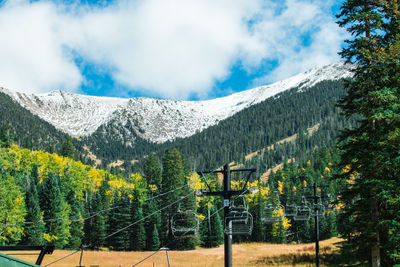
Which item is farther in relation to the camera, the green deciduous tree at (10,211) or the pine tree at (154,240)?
the pine tree at (154,240)

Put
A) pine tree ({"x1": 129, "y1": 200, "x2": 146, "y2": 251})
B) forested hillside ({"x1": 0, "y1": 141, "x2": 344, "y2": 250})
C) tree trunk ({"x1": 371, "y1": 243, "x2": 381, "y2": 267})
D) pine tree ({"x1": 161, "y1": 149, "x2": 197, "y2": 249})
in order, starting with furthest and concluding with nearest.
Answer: pine tree ({"x1": 129, "y1": 200, "x2": 146, "y2": 251}), pine tree ({"x1": 161, "y1": 149, "x2": 197, "y2": 249}), forested hillside ({"x1": 0, "y1": 141, "x2": 344, "y2": 250}), tree trunk ({"x1": 371, "y1": 243, "x2": 381, "y2": 267})

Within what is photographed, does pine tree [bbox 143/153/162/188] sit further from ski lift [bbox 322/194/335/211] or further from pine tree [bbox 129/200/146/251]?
ski lift [bbox 322/194/335/211]

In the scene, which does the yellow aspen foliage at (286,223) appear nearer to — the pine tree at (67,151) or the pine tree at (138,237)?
the pine tree at (138,237)

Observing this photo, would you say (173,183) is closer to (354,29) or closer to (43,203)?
(43,203)

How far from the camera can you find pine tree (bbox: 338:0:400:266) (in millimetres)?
16625

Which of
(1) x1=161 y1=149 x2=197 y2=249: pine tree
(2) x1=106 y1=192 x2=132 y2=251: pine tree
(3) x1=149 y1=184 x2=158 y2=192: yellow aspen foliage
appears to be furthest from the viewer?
(3) x1=149 y1=184 x2=158 y2=192: yellow aspen foliage

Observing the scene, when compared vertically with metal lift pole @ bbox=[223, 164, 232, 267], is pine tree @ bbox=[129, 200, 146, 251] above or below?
below

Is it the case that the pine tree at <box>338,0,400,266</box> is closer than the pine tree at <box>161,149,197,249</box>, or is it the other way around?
the pine tree at <box>338,0,400,266</box>

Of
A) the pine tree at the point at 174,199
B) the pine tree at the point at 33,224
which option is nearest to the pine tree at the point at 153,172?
the pine tree at the point at 174,199

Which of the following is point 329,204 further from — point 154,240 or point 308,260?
Answer: point 154,240

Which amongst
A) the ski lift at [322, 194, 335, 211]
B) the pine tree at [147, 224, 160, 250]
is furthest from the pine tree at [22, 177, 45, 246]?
the ski lift at [322, 194, 335, 211]

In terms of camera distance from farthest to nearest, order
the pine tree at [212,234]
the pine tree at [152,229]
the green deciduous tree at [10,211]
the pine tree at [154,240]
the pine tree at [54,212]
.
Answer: the pine tree at [212,234], the pine tree at [152,229], the pine tree at [154,240], the pine tree at [54,212], the green deciduous tree at [10,211]

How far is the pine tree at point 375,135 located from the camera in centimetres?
1662

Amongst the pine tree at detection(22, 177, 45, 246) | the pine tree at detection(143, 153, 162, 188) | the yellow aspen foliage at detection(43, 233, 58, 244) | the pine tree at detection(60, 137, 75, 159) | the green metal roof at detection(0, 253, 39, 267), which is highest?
the pine tree at detection(60, 137, 75, 159)
